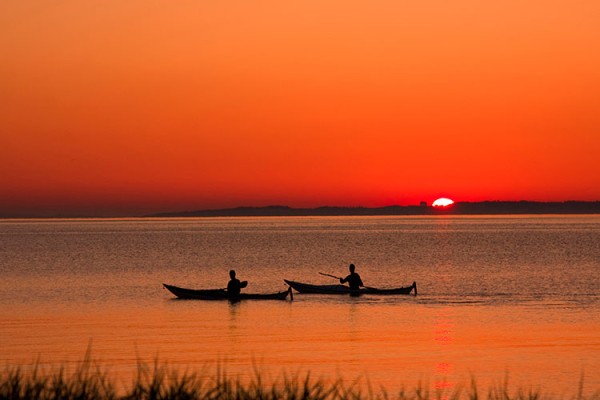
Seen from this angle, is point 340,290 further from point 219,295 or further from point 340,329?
point 340,329

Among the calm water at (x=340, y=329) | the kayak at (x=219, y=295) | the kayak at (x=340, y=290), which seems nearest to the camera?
the calm water at (x=340, y=329)

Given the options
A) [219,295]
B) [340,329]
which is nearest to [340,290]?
[219,295]

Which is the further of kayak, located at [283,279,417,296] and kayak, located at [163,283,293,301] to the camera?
kayak, located at [283,279,417,296]

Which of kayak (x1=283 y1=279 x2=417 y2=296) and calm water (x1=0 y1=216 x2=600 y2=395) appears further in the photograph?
kayak (x1=283 y1=279 x2=417 y2=296)

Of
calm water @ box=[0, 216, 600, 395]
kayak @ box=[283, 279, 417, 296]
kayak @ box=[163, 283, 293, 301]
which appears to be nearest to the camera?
calm water @ box=[0, 216, 600, 395]

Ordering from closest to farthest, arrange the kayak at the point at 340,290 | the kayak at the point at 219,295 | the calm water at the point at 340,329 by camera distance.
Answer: the calm water at the point at 340,329
the kayak at the point at 219,295
the kayak at the point at 340,290

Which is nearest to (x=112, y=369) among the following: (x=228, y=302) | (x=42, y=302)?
(x=228, y=302)

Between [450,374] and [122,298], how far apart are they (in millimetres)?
32346

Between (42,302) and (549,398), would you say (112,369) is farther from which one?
(42,302)

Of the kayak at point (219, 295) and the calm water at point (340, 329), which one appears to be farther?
the kayak at point (219, 295)

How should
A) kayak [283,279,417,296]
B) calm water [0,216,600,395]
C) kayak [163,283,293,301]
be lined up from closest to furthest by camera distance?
calm water [0,216,600,395] → kayak [163,283,293,301] → kayak [283,279,417,296]

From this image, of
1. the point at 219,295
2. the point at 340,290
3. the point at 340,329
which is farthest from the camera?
the point at 340,290

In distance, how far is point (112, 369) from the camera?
2891cm

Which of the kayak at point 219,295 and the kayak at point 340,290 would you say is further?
the kayak at point 340,290
